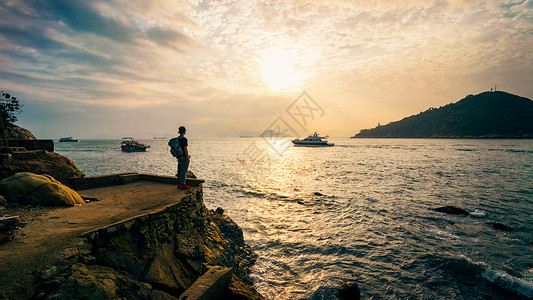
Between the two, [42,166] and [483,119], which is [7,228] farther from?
[483,119]

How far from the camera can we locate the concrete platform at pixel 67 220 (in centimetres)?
333

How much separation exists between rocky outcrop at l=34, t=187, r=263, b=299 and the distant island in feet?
676

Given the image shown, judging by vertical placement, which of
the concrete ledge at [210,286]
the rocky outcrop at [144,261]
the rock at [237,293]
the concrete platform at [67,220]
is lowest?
the rock at [237,293]

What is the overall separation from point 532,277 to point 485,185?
846 inches

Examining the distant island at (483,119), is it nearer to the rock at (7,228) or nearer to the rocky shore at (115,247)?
the rocky shore at (115,247)

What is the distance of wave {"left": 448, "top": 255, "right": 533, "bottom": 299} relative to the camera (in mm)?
7344

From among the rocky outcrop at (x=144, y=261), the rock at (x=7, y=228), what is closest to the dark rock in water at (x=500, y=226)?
the rocky outcrop at (x=144, y=261)

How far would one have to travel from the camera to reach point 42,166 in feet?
33.2

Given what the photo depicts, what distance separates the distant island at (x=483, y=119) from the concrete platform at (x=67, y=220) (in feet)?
681

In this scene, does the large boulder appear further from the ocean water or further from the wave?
the wave

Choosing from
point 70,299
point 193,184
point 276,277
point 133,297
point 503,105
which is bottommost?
point 276,277

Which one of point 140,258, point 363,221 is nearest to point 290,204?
point 363,221

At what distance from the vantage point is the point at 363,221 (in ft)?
45.8

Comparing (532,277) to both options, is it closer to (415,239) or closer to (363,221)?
(415,239)
